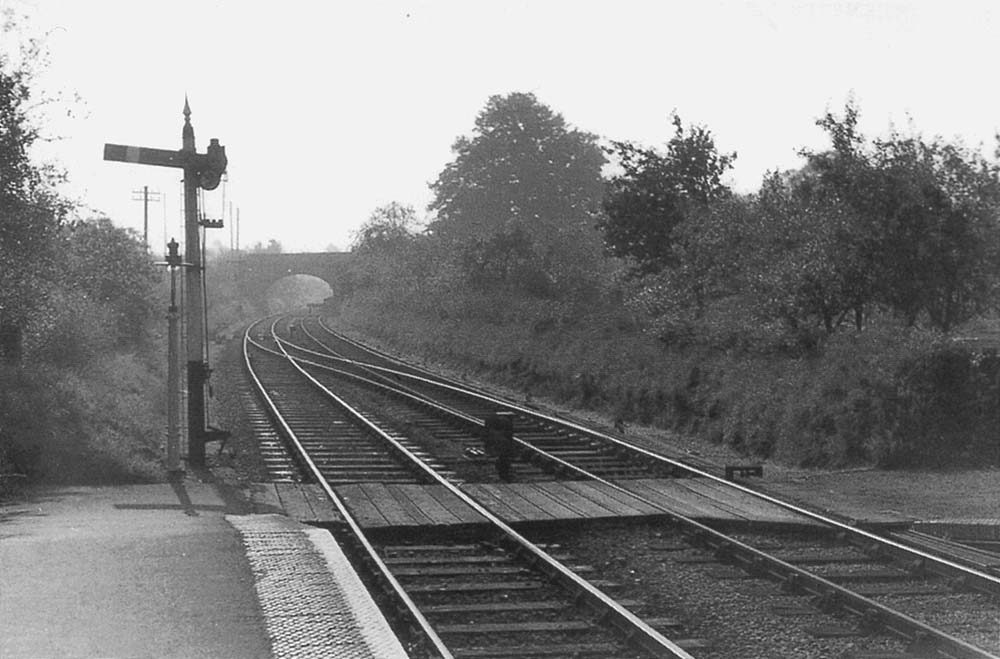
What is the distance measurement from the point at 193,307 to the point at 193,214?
46.9 inches

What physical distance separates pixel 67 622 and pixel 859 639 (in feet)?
16.3

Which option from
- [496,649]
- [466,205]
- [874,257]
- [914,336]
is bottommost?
[496,649]

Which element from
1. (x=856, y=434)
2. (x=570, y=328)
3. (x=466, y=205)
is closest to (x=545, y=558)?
(x=856, y=434)

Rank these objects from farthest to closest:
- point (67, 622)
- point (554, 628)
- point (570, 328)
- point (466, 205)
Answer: point (466, 205), point (570, 328), point (554, 628), point (67, 622)

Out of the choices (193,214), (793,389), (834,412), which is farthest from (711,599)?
(793,389)

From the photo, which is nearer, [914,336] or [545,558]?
[545,558]

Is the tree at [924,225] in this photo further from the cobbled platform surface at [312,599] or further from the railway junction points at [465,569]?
the cobbled platform surface at [312,599]

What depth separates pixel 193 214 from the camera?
14.9 meters

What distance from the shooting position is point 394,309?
5628cm

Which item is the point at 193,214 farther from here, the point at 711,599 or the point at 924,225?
the point at 924,225

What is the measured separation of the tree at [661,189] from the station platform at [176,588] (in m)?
18.9

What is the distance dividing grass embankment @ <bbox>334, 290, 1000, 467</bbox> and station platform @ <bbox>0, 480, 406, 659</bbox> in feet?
28.6

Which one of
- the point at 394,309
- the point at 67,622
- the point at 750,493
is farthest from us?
the point at 394,309

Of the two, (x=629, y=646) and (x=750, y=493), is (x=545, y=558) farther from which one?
(x=750, y=493)
